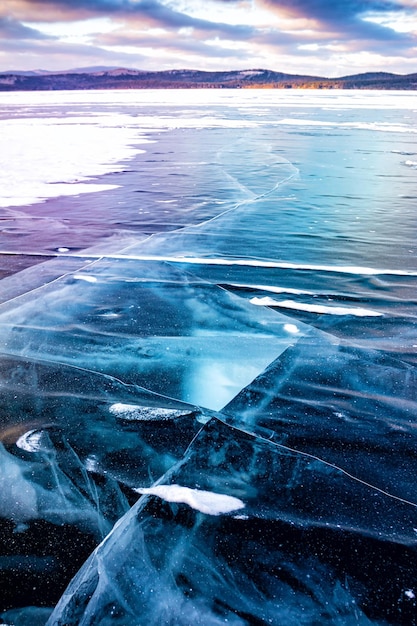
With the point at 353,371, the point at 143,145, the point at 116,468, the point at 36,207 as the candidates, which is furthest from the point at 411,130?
the point at 116,468

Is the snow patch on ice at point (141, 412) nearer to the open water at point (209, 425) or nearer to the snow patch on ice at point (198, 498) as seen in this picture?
the open water at point (209, 425)

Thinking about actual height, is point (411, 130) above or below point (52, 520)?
above

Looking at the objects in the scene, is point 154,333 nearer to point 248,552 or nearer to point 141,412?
point 141,412

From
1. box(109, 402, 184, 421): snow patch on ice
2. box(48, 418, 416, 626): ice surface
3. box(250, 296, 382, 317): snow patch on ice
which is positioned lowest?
box(48, 418, 416, 626): ice surface

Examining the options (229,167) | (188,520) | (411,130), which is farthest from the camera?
(411,130)

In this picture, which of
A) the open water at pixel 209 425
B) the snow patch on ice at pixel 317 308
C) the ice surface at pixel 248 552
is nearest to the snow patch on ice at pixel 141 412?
the open water at pixel 209 425

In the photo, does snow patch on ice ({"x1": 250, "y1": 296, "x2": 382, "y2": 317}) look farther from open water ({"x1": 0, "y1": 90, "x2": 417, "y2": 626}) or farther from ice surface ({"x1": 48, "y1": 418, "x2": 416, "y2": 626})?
ice surface ({"x1": 48, "y1": 418, "x2": 416, "y2": 626})

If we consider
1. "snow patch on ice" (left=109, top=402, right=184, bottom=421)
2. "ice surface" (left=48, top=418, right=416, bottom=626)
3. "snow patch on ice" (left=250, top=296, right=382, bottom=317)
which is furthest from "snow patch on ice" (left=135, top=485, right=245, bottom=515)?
"snow patch on ice" (left=250, top=296, right=382, bottom=317)

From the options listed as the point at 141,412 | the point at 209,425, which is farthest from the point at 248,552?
the point at 141,412

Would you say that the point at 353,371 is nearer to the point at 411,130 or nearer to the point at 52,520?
the point at 52,520
